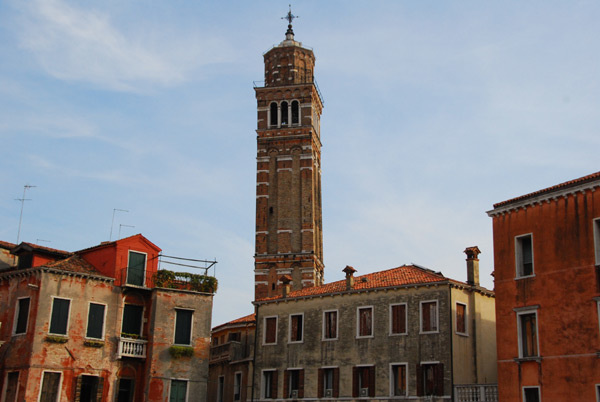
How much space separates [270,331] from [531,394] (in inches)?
658

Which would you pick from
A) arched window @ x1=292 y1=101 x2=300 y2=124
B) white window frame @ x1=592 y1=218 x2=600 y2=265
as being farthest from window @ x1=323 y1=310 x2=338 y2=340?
arched window @ x1=292 y1=101 x2=300 y2=124

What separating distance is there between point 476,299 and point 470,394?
562 cm

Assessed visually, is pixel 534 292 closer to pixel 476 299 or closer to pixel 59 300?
pixel 476 299

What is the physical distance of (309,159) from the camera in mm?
73750

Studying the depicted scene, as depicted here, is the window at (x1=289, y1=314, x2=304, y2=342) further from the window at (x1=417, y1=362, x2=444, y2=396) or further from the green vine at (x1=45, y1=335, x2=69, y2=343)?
the green vine at (x1=45, y1=335, x2=69, y2=343)

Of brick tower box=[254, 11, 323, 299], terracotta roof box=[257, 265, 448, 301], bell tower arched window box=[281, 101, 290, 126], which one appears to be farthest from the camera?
bell tower arched window box=[281, 101, 290, 126]

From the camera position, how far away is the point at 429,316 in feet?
121

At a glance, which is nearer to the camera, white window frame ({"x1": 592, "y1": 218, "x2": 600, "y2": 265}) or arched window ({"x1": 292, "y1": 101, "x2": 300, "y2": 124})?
white window frame ({"x1": 592, "y1": 218, "x2": 600, "y2": 265})

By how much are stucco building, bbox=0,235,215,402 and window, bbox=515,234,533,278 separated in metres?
16.4

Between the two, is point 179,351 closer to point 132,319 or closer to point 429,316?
point 132,319

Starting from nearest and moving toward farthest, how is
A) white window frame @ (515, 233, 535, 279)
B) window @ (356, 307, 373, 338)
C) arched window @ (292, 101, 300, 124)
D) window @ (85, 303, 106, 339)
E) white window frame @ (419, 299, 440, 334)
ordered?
white window frame @ (515, 233, 535, 279) < white window frame @ (419, 299, 440, 334) < window @ (85, 303, 106, 339) < window @ (356, 307, 373, 338) < arched window @ (292, 101, 300, 124)

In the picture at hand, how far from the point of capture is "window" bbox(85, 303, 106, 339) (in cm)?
3678

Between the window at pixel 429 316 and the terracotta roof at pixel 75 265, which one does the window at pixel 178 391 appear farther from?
the window at pixel 429 316

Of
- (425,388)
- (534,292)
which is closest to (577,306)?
(534,292)
